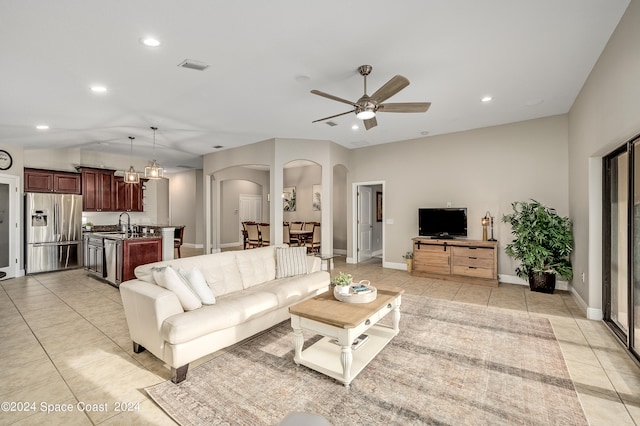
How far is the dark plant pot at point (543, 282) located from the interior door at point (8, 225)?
10.0 m

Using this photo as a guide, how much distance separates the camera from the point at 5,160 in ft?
20.1

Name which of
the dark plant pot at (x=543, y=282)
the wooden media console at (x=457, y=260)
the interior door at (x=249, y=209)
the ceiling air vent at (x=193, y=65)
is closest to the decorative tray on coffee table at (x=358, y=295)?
the ceiling air vent at (x=193, y=65)

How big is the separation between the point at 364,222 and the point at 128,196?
6.56 m

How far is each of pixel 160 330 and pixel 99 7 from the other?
2.58m

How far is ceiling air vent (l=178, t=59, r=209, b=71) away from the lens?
3.17 meters

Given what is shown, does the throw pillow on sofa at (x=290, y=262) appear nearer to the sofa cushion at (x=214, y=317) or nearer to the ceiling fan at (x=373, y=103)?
the sofa cushion at (x=214, y=317)

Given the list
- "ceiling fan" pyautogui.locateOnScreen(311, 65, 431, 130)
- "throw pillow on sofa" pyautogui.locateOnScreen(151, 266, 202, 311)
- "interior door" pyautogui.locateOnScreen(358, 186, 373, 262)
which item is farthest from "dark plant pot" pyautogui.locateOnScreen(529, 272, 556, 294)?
"throw pillow on sofa" pyautogui.locateOnScreen(151, 266, 202, 311)

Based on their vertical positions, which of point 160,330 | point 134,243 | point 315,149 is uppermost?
point 315,149

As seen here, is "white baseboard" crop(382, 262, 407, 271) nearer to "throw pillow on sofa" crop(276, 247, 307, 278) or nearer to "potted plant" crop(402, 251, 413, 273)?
"potted plant" crop(402, 251, 413, 273)

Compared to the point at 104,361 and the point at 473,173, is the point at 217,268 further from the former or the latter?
the point at 473,173

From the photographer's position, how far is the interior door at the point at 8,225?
600cm

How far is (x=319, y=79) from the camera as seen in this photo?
362cm

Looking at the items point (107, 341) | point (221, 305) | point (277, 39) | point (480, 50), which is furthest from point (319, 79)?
point (107, 341)

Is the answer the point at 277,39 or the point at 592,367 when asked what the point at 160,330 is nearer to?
the point at 277,39
